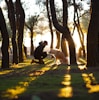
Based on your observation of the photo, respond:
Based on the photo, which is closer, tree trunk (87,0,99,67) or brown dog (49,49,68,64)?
tree trunk (87,0,99,67)

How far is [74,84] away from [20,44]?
1963 cm

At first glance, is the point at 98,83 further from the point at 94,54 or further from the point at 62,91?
the point at 94,54

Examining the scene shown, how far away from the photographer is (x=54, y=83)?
1335 centimetres

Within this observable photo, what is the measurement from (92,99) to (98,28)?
12.5m

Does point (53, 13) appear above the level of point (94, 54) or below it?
above

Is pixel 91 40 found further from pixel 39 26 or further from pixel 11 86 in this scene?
pixel 39 26

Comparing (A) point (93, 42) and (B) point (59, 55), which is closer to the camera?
(A) point (93, 42)

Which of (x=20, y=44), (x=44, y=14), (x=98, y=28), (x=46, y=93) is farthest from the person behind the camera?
(x=44, y=14)

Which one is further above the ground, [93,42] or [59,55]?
[93,42]

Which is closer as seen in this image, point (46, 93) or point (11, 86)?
point (46, 93)

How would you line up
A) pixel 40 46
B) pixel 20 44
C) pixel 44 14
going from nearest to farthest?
1. pixel 40 46
2. pixel 20 44
3. pixel 44 14

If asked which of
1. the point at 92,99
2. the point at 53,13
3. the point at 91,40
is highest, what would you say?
the point at 53,13

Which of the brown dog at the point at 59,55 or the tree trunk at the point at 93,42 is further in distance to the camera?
the brown dog at the point at 59,55

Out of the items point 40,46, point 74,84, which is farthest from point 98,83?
point 40,46
